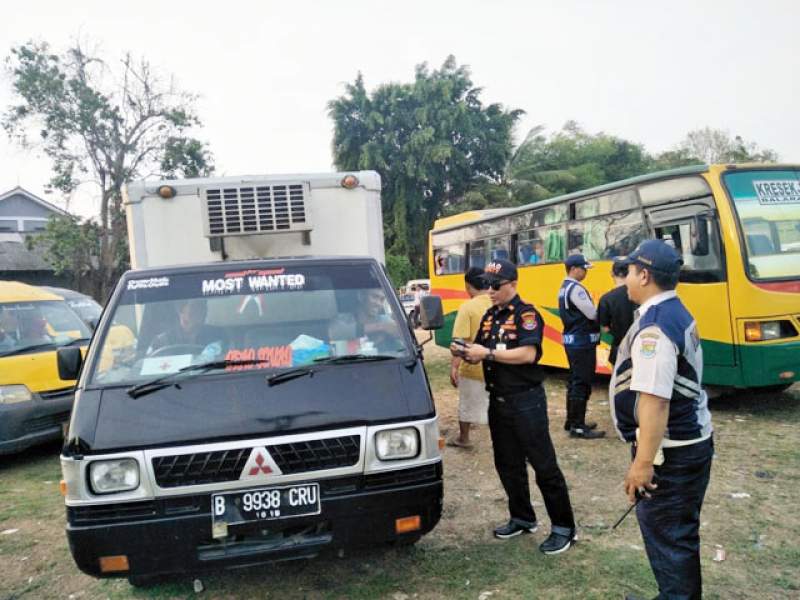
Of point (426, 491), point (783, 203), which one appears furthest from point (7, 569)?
point (783, 203)

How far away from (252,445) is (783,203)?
697cm

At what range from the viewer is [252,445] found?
309 cm

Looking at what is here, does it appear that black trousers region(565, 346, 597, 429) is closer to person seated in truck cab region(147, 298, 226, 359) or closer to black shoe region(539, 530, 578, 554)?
black shoe region(539, 530, 578, 554)

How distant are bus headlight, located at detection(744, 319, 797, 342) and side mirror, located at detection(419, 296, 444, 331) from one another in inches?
171

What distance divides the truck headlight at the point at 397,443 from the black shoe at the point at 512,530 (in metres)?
1.31

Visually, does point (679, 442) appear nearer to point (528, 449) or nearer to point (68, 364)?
point (528, 449)

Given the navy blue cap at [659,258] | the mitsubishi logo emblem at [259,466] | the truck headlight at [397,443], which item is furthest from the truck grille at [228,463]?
the navy blue cap at [659,258]

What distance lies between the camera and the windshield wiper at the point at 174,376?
3272 mm

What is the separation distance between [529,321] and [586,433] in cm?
311

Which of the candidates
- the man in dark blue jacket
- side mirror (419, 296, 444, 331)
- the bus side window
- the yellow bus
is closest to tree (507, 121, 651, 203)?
the bus side window

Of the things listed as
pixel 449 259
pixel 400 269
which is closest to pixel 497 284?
pixel 449 259

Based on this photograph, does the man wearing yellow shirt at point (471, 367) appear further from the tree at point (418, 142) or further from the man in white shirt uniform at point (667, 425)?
the tree at point (418, 142)

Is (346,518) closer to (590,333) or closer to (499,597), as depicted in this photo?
(499,597)

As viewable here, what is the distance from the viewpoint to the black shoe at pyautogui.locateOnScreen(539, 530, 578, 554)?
389 cm
